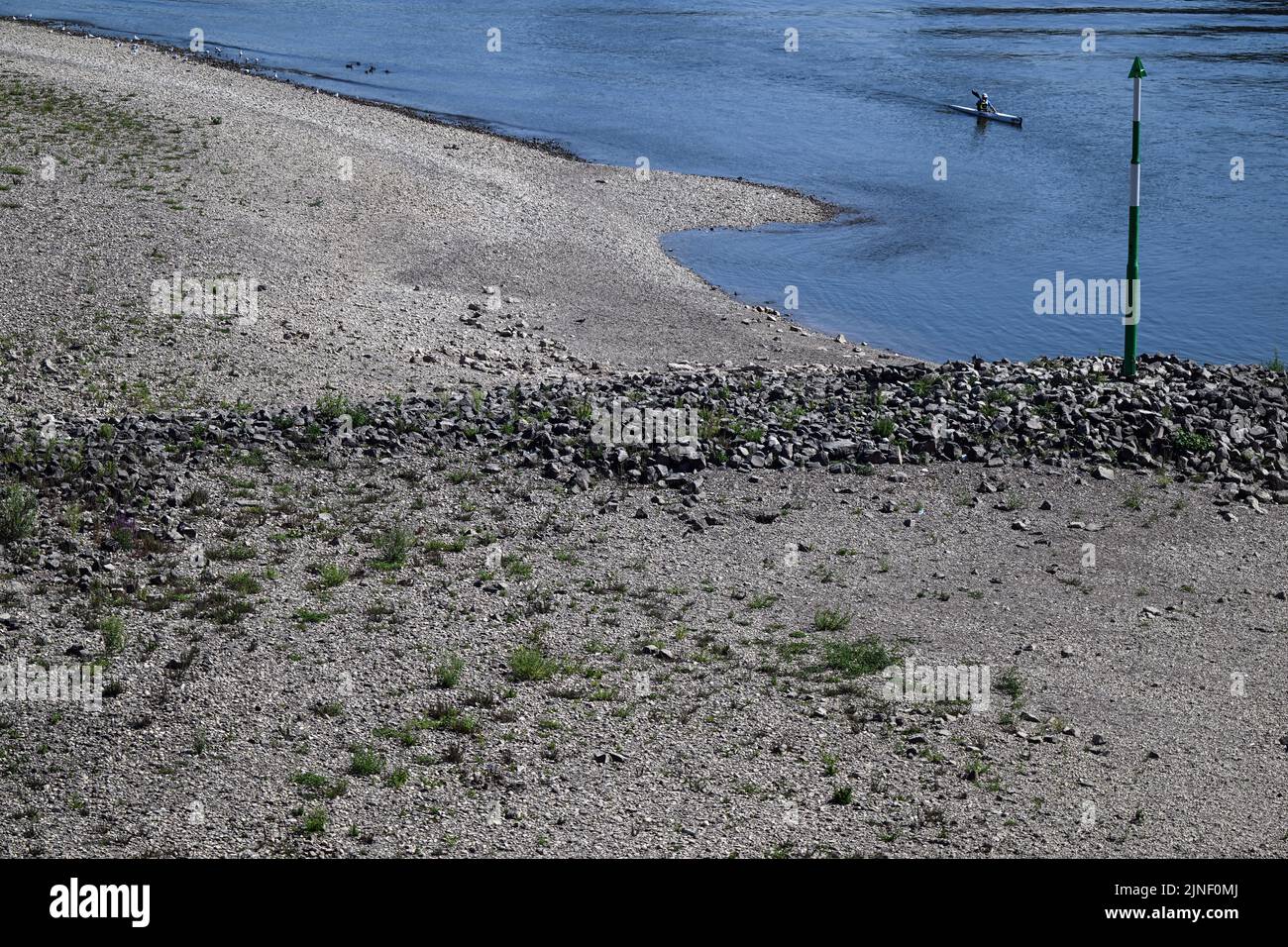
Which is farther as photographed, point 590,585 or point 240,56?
point 240,56

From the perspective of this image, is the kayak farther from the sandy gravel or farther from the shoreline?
the sandy gravel

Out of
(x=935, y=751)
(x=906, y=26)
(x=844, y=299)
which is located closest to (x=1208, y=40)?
(x=906, y=26)

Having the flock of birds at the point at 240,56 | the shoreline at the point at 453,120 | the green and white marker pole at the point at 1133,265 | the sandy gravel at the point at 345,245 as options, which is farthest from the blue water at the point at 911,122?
the green and white marker pole at the point at 1133,265

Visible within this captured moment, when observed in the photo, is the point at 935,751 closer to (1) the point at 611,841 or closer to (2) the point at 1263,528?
(1) the point at 611,841

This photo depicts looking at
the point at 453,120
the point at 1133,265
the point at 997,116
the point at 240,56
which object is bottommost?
the point at 1133,265

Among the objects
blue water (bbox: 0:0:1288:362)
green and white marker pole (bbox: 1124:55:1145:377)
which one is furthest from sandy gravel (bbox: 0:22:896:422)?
green and white marker pole (bbox: 1124:55:1145:377)

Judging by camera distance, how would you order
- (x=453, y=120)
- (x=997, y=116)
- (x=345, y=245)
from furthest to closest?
1. (x=997, y=116)
2. (x=453, y=120)
3. (x=345, y=245)

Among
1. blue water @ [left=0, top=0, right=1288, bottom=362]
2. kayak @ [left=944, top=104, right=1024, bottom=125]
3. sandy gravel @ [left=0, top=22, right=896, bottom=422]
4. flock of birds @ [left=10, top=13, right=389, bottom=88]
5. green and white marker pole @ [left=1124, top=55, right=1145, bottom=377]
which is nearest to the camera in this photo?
green and white marker pole @ [left=1124, top=55, right=1145, bottom=377]

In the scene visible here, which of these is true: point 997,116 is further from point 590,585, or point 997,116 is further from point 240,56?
point 590,585

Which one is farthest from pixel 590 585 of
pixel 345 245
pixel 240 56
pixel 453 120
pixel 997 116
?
pixel 240 56

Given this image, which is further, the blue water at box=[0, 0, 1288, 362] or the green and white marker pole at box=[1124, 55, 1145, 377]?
the blue water at box=[0, 0, 1288, 362]
